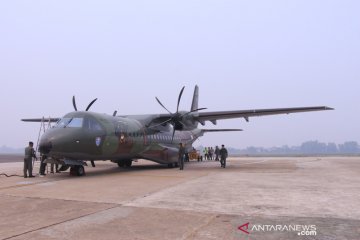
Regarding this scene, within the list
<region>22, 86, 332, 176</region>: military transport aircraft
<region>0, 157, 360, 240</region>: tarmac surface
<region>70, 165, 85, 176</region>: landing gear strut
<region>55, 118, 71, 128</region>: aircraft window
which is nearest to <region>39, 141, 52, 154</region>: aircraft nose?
<region>22, 86, 332, 176</region>: military transport aircraft

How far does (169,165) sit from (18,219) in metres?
15.8

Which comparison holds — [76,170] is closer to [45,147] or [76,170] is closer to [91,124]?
[45,147]

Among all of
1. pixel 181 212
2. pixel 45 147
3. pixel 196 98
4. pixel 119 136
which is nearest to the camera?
pixel 181 212

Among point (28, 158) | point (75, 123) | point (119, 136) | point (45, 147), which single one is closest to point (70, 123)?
point (75, 123)

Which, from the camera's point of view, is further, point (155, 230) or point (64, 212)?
point (64, 212)

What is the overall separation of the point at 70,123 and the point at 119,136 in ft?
10.1

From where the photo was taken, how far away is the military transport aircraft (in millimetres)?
14527

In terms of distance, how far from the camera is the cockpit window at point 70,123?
1509 centimetres

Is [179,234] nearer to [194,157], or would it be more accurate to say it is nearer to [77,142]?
[77,142]

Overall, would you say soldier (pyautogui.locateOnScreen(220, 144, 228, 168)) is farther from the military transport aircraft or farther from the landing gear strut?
the landing gear strut

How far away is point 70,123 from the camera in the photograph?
1519 centimetres

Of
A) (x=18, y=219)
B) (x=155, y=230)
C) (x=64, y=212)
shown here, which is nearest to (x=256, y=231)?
(x=155, y=230)

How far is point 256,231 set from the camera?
5.76 metres

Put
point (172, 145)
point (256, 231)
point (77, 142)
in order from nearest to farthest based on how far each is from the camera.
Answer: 1. point (256, 231)
2. point (77, 142)
3. point (172, 145)
